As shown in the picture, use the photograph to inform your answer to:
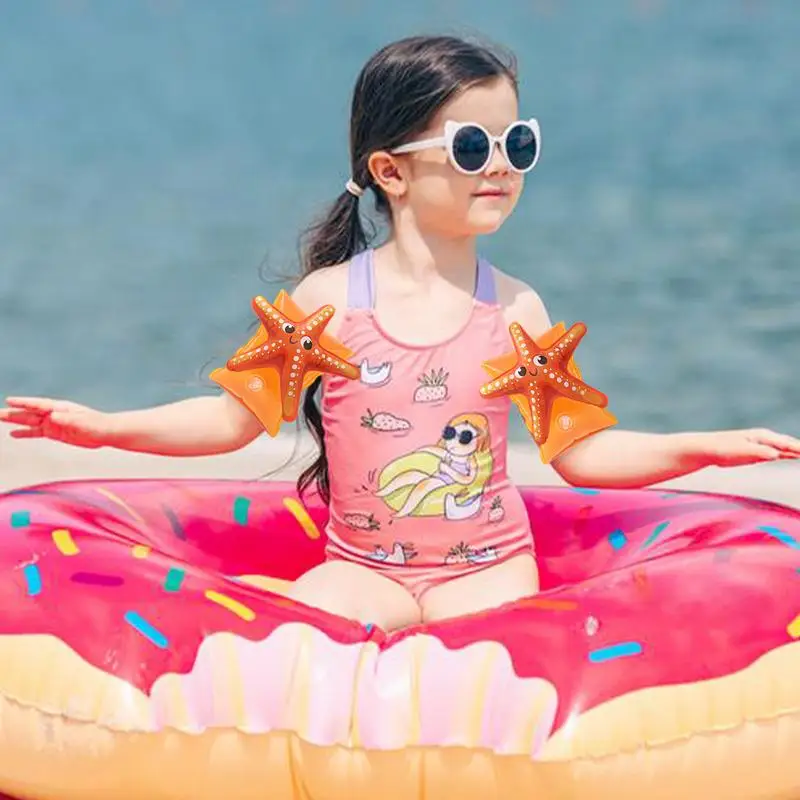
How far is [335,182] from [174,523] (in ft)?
26.0

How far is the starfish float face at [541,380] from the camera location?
2.88 metres

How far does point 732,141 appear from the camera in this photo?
11.7 metres

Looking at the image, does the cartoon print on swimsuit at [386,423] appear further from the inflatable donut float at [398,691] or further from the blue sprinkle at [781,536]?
the blue sprinkle at [781,536]

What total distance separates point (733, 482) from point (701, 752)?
98.2 inches

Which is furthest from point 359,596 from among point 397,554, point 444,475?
point 444,475

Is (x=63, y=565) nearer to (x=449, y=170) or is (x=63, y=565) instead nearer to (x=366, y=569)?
(x=366, y=569)

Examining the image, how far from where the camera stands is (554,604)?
101 inches

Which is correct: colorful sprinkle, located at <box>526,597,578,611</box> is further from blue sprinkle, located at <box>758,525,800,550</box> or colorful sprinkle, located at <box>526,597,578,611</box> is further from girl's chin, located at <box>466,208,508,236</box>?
Result: girl's chin, located at <box>466,208,508,236</box>

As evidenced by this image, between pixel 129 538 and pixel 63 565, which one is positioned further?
pixel 129 538

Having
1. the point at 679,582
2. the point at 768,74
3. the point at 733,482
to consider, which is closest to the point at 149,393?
the point at 733,482

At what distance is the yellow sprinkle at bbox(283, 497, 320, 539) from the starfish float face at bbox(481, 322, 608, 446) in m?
0.52

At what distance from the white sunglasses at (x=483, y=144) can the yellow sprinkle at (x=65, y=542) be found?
2.60 feet

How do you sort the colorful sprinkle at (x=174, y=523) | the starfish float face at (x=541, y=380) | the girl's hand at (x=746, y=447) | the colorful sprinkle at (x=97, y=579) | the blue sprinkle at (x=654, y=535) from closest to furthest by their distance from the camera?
the colorful sprinkle at (x=97, y=579)
the girl's hand at (x=746, y=447)
the starfish float face at (x=541, y=380)
the blue sprinkle at (x=654, y=535)
the colorful sprinkle at (x=174, y=523)

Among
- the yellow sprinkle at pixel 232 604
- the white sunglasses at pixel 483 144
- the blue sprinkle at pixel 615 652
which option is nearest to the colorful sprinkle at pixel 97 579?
the yellow sprinkle at pixel 232 604
